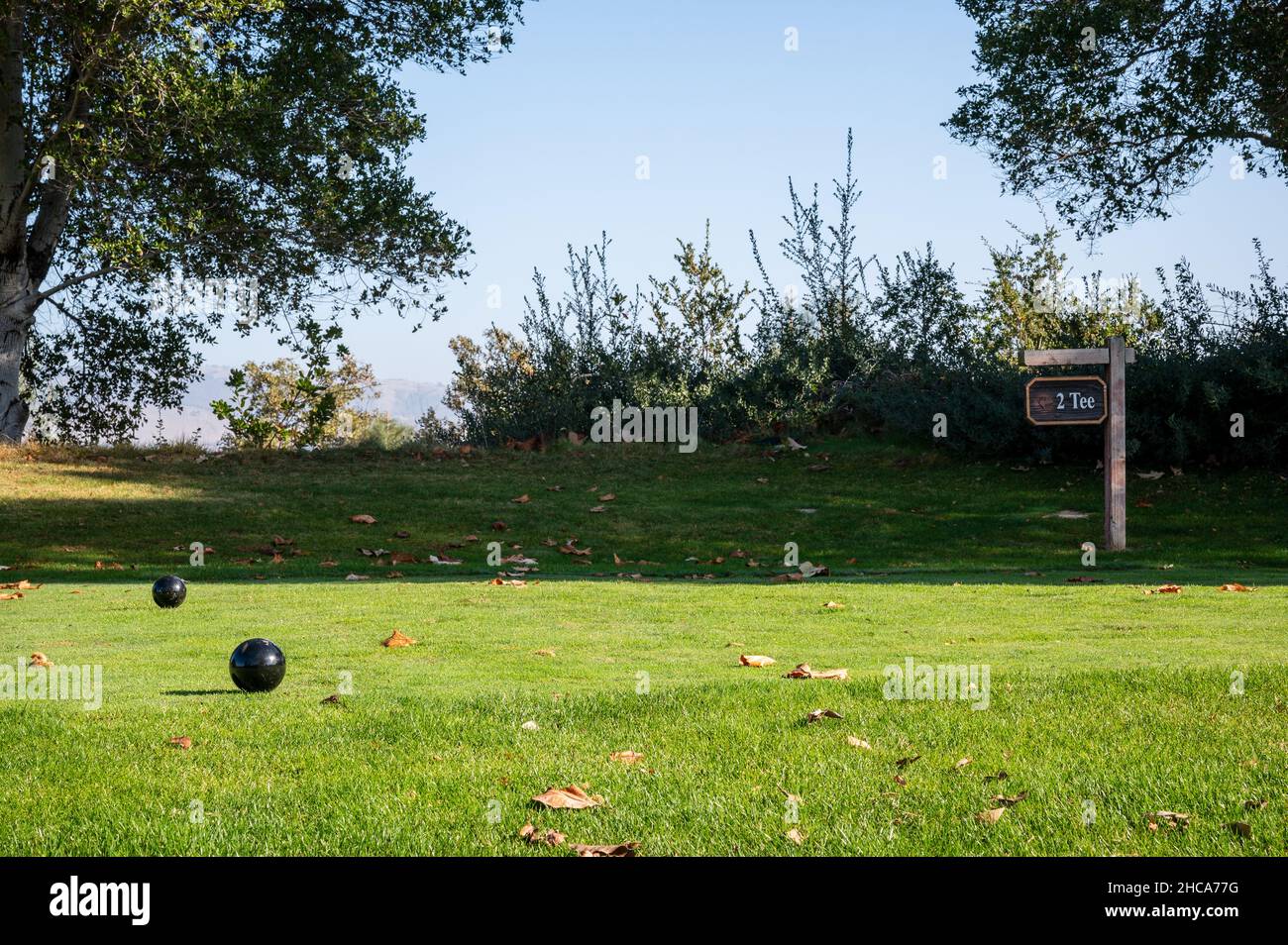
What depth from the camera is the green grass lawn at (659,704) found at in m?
4.53

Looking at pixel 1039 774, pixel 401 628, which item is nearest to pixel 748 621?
pixel 401 628

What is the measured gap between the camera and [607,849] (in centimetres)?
423

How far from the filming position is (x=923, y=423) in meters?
21.5

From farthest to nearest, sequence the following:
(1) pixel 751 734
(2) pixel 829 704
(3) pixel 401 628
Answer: (3) pixel 401 628
(2) pixel 829 704
(1) pixel 751 734

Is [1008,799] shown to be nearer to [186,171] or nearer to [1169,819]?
[1169,819]

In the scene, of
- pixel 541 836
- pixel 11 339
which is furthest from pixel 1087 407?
pixel 11 339

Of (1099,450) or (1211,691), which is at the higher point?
(1099,450)

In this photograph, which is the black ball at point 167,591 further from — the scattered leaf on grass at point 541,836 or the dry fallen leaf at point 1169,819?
the dry fallen leaf at point 1169,819

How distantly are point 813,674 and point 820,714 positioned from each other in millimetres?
936

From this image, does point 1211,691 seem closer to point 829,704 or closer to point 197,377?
point 829,704

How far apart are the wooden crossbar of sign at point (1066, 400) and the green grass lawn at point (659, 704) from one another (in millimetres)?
1719

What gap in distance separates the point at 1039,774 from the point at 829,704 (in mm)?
1403

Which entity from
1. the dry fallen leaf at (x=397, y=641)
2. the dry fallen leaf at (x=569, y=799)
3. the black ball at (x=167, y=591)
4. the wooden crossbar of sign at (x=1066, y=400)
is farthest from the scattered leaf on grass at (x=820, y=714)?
the wooden crossbar of sign at (x=1066, y=400)
